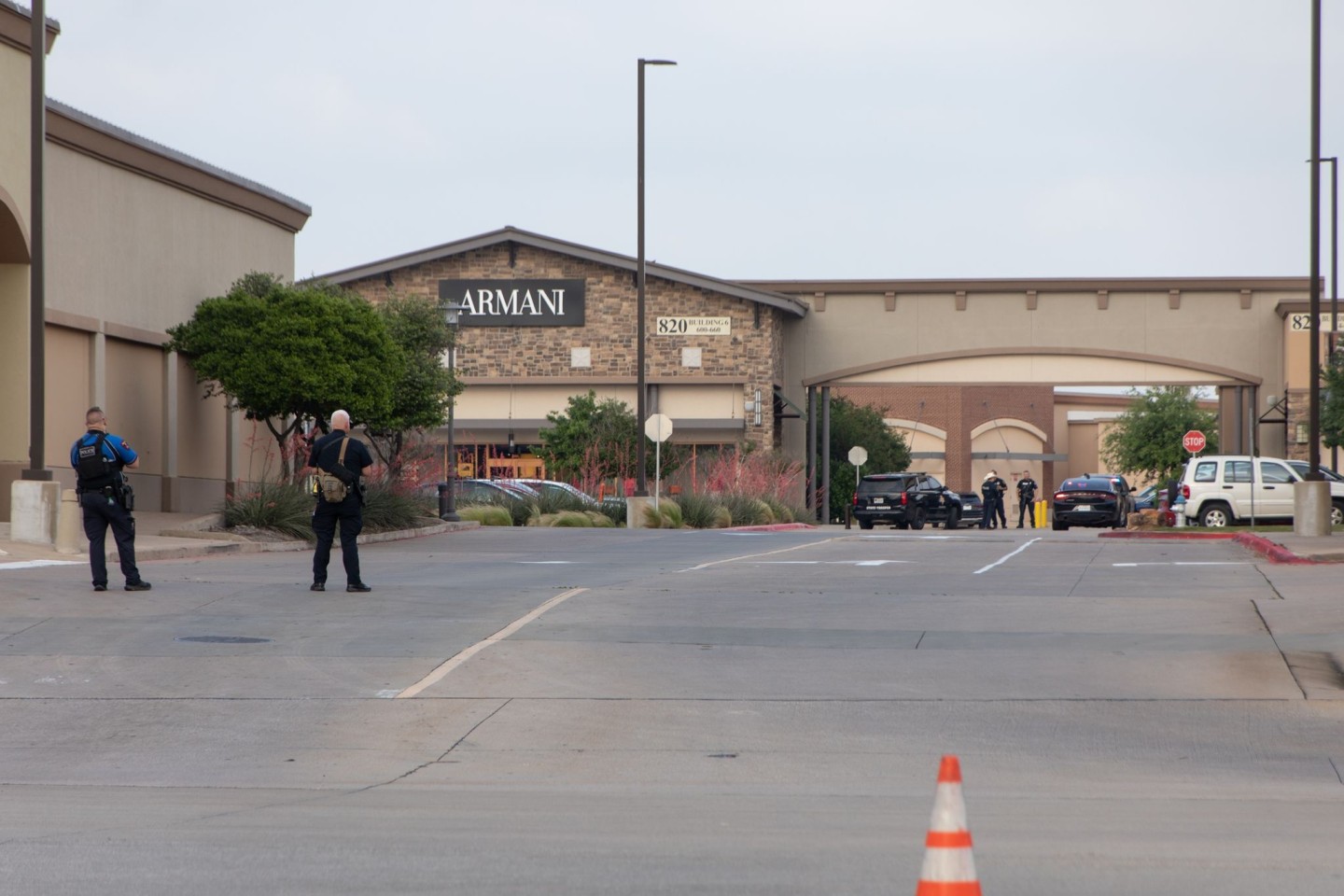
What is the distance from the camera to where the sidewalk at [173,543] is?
67.2 feet

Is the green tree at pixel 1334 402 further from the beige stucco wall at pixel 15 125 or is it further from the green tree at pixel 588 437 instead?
the beige stucco wall at pixel 15 125

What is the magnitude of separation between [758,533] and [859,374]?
2137cm

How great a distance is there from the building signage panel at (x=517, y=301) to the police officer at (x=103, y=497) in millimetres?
36632

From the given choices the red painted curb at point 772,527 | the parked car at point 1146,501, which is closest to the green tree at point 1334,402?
the parked car at point 1146,501

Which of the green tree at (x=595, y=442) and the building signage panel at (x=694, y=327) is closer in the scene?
the green tree at (x=595, y=442)

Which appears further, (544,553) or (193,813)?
(544,553)

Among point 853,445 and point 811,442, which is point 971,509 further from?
point 853,445

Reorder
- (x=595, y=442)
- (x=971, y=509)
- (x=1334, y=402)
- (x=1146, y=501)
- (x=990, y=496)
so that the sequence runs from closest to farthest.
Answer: (x=1334, y=402) < (x=595, y=442) < (x=990, y=496) < (x=1146, y=501) < (x=971, y=509)

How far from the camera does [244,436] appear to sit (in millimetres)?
31562

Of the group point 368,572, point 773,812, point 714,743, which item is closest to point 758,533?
point 368,572

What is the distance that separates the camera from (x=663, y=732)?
10742 millimetres

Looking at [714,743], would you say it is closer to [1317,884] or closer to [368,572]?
[1317,884]

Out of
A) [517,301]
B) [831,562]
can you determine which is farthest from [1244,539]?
[517,301]

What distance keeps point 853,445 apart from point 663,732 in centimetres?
5506
